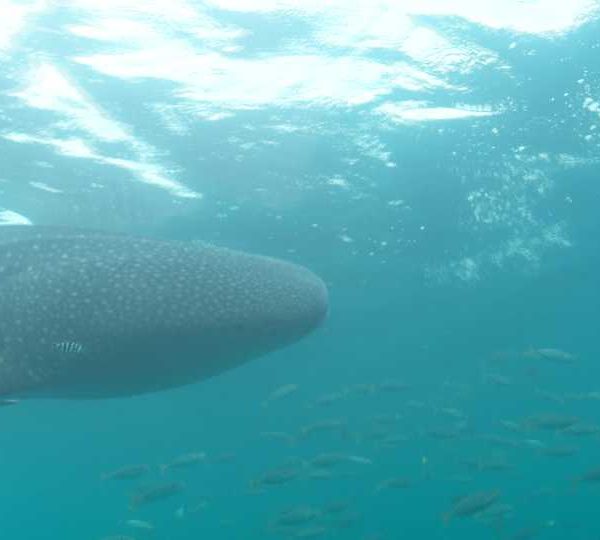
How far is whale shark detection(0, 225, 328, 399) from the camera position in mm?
1855

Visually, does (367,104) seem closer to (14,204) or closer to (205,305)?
(14,204)

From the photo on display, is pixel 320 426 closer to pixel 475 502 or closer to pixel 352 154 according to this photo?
pixel 475 502

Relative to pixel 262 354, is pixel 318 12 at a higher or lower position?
higher

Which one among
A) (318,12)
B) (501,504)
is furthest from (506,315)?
(318,12)

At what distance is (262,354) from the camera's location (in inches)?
82.1

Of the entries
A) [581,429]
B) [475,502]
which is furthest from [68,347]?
[581,429]

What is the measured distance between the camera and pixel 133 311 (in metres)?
1.86

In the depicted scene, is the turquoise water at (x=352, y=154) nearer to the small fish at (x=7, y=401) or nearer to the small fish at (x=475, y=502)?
the small fish at (x=7, y=401)

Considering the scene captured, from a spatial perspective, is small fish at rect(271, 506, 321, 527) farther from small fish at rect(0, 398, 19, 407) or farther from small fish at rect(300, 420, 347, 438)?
small fish at rect(0, 398, 19, 407)

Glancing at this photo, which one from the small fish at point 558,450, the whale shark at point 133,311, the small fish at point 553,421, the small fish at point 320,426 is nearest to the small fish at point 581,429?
the small fish at point 553,421

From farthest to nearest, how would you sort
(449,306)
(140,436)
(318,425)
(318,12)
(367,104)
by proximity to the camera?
(140,436) < (449,306) < (318,425) < (367,104) < (318,12)

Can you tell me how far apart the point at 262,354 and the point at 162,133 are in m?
13.1

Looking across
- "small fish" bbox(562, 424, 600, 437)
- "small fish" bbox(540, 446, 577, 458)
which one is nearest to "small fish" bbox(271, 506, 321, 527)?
"small fish" bbox(540, 446, 577, 458)

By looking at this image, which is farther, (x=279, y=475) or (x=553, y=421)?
(x=279, y=475)
